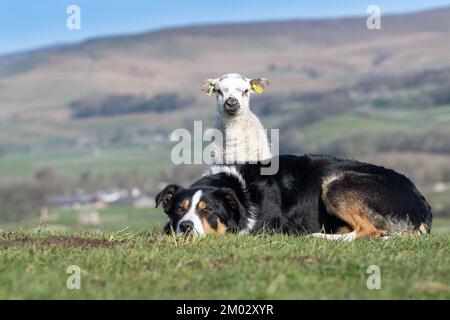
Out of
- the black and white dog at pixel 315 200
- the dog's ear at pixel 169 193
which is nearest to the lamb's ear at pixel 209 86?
the black and white dog at pixel 315 200

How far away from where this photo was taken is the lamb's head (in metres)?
18.1

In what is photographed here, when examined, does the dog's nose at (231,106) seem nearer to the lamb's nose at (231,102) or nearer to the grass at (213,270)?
the lamb's nose at (231,102)

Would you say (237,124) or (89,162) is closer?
(237,124)

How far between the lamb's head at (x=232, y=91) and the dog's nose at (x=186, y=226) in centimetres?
612

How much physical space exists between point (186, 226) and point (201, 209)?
531 millimetres

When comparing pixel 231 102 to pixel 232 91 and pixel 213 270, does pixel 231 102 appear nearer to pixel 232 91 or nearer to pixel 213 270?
pixel 232 91

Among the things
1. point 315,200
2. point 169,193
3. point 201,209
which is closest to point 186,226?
point 201,209

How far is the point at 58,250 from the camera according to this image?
34.3ft

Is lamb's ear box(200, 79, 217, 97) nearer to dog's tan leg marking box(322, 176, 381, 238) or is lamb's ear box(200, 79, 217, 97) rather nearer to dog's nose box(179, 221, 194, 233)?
dog's tan leg marking box(322, 176, 381, 238)

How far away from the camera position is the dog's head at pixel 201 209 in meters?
12.4

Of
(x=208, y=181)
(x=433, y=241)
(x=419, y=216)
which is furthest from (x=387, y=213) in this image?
(x=208, y=181)

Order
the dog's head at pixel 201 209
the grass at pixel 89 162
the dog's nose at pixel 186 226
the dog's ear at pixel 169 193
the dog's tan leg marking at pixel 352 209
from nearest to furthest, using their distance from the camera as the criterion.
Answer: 1. the dog's nose at pixel 186 226
2. the dog's head at pixel 201 209
3. the dog's ear at pixel 169 193
4. the dog's tan leg marking at pixel 352 209
5. the grass at pixel 89 162

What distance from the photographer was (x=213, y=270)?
370 inches
